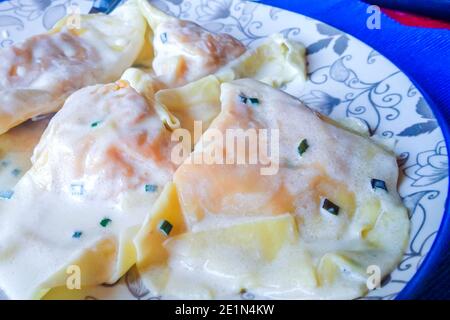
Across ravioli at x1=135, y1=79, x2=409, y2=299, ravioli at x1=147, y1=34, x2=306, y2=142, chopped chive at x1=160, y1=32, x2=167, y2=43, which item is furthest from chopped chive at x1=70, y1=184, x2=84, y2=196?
chopped chive at x1=160, y1=32, x2=167, y2=43

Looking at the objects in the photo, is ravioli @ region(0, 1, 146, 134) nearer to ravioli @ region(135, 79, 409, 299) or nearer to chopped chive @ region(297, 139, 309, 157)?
ravioli @ region(135, 79, 409, 299)

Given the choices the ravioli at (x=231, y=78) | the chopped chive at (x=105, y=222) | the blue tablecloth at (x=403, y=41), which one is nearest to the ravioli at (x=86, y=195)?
the chopped chive at (x=105, y=222)

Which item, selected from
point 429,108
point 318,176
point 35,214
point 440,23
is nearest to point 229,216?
point 318,176

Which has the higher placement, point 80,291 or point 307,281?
point 307,281

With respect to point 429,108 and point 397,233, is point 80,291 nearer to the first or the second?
point 397,233

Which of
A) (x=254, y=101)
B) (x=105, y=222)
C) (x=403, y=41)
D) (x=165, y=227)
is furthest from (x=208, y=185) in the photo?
(x=403, y=41)

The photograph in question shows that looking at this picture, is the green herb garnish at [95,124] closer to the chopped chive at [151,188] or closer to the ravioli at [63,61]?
the chopped chive at [151,188]
